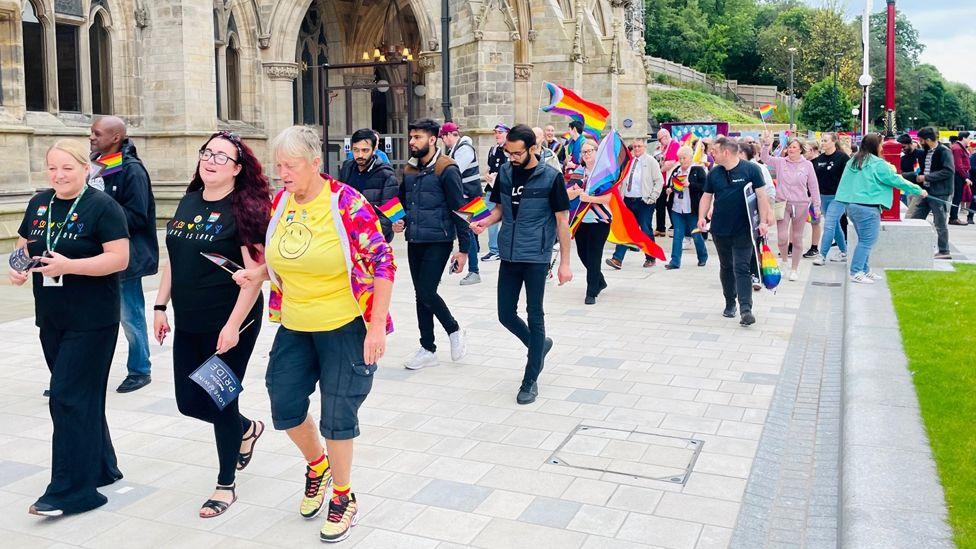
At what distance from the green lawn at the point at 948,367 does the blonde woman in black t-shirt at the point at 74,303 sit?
3.79 m

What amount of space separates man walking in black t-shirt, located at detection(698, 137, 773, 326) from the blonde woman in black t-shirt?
6099mm

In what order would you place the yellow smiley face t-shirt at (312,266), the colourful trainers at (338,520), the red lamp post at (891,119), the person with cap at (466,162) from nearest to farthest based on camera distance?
1. the yellow smiley face t-shirt at (312,266)
2. the colourful trainers at (338,520)
3. the person with cap at (466,162)
4. the red lamp post at (891,119)

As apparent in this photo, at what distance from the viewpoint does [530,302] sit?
6527mm

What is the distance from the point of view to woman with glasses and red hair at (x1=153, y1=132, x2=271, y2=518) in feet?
14.1

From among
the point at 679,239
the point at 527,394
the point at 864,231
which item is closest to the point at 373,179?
the point at 527,394

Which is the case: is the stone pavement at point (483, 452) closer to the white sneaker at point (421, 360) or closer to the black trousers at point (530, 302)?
the white sneaker at point (421, 360)

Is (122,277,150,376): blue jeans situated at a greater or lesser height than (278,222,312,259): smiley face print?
lesser

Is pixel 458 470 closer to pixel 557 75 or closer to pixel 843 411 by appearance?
pixel 843 411

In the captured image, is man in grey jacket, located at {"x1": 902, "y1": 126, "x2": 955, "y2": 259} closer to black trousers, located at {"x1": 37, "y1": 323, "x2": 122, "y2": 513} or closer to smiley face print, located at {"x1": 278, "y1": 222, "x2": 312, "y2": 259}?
smiley face print, located at {"x1": 278, "y1": 222, "x2": 312, "y2": 259}

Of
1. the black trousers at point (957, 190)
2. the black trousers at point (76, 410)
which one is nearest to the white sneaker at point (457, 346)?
the black trousers at point (76, 410)

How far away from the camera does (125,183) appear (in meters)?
6.25

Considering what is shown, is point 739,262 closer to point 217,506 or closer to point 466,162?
point 466,162

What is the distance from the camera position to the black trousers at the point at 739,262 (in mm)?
9125

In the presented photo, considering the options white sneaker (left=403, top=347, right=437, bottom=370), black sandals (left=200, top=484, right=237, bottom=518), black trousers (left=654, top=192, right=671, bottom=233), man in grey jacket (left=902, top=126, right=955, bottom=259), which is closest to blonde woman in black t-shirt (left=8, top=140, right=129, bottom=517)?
black sandals (left=200, top=484, right=237, bottom=518)
